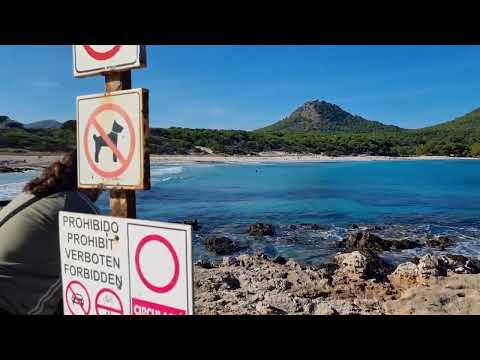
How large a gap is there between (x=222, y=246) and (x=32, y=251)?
1253 cm

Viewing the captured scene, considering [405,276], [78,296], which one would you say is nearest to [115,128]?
[78,296]

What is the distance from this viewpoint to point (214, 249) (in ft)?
46.8

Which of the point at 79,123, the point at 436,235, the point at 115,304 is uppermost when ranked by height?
the point at 79,123

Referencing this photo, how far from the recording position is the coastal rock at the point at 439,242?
1582 centimetres

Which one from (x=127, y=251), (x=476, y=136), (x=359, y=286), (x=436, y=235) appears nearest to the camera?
(x=127, y=251)

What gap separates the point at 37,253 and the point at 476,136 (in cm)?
11633

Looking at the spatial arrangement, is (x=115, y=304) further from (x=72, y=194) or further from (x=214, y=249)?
(x=214, y=249)

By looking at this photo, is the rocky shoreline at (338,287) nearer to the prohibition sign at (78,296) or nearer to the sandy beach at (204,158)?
the prohibition sign at (78,296)

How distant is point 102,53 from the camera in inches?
81.5

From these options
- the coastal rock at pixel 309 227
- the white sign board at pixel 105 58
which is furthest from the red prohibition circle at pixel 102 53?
the coastal rock at pixel 309 227

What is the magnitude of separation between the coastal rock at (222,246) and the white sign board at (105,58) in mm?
12159

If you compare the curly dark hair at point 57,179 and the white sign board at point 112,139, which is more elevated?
the white sign board at point 112,139

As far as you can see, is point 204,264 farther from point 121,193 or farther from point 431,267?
point 121,193
